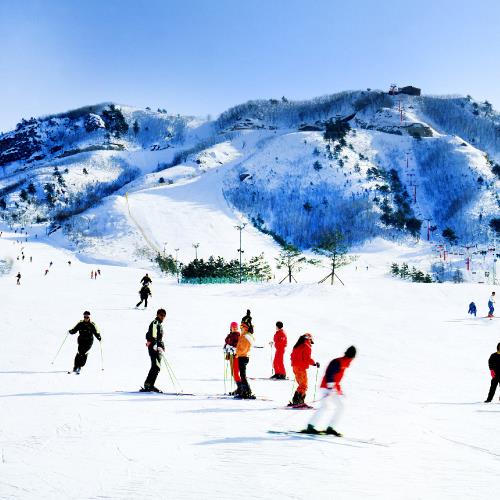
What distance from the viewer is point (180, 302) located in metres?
34.5

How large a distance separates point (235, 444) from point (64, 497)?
109 inches

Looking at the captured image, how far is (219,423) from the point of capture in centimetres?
872

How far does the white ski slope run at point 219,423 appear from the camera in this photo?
19.0 feet

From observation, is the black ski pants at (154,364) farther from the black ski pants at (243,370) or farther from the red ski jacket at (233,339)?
the black ski pants at (243,370)

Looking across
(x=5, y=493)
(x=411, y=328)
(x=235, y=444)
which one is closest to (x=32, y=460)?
(x=5, y=493)

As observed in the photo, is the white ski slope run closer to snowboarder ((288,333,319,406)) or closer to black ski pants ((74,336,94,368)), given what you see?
snowboarder ((288,333,319,406))

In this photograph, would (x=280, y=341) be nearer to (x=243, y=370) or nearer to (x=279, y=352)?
(x=279, y=352)

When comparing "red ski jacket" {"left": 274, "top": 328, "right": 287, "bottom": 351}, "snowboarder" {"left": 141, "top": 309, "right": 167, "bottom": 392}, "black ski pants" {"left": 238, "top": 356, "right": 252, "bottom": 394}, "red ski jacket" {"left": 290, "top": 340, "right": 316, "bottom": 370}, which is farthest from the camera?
"red ski jacket" {"left": 274, "top": 328, "right": 287, "bottom": 351}

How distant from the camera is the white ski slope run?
19.0 ft

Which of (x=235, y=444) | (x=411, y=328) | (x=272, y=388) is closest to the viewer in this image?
(x=235, y=444)

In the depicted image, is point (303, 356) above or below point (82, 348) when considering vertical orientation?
above

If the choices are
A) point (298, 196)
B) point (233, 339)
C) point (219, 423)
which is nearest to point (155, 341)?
point (233, 339)

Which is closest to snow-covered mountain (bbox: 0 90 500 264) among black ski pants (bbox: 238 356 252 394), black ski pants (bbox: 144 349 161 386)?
black ski pants (bbox: 144 349 161 386)

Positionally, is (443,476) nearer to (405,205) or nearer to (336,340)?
(336,340)
